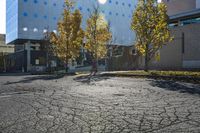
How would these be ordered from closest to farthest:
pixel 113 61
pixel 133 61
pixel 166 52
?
pixel 166 52, pixel 133 61, pixel 113 61

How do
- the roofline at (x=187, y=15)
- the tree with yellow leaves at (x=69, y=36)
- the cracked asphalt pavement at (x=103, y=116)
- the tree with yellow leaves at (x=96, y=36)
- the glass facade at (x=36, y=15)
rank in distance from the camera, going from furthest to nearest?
the glass facade at (x=36, y=15), the tree with yellow leaves at (x=96, y=36), the tree with yellow leaves at (x=69, y=36), the roofline at (x=187, y=15), the cracked asphalt pavement at (x=103, y=116)

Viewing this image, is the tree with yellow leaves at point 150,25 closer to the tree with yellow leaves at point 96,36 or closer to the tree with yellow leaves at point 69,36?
the tree with yellow leaves at point 69,36

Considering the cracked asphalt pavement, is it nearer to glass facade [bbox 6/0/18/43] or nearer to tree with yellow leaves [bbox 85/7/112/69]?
tree with yellow leaves [bbox 85/7/112/69]

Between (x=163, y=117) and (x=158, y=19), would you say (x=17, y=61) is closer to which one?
(x=158, y=19)

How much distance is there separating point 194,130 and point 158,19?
71.4 ft

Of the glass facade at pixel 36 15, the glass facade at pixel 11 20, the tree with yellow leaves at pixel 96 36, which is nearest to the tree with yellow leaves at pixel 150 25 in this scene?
the tree with yellow leaves at pixel 96 36

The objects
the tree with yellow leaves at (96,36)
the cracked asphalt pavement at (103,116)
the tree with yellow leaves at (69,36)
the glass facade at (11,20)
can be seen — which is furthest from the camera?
the glass facade at (11,20)

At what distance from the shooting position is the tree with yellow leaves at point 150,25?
26.1 meters

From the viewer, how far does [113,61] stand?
5494 centimetres

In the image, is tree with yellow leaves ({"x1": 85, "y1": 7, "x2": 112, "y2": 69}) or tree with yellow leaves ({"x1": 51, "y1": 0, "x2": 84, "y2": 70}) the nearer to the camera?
tree with yellow leaves ({"x1": 51, "y1": 0, "x2": 84, "y2": 70})

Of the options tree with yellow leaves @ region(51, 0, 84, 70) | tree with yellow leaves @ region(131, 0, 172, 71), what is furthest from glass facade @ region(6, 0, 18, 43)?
tree with yellow leaves @ region(131, 0, 172, 71)

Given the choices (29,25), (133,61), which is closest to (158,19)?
(133,61)

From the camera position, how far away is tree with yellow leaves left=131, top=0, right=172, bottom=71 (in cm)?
2611

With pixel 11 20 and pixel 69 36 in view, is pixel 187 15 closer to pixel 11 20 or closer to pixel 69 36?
pixel 69 36
